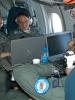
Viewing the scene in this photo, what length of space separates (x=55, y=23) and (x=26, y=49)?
2.98m

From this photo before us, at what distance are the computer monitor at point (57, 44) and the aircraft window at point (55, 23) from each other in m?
2.38

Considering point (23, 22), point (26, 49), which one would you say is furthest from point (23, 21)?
point (26, 49)

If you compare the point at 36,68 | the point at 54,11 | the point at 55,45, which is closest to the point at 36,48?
the point at 55,45

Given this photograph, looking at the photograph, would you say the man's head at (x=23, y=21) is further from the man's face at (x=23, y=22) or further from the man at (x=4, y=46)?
the man at (x=4, y=46)

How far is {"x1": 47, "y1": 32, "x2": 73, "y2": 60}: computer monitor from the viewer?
2.82 m

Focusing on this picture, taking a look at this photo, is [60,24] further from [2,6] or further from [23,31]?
[23,31]

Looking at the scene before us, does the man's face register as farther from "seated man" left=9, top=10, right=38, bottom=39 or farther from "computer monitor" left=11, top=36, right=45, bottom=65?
"computer monitor" left=11, top=36, right=45, bottom=65

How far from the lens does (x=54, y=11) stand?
5.65 meters

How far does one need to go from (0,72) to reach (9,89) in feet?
0.59

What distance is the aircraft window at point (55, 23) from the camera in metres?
5.47

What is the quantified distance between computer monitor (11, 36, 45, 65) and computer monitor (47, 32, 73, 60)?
0.09m

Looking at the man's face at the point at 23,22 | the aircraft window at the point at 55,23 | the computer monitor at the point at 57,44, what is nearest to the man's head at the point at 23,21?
the man's face at the point at 23,22

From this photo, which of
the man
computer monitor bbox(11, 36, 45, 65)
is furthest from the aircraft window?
computer monitor bbox(11, 36, 45, 65)

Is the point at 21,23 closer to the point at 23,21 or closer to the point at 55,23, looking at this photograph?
the point at 23,21
